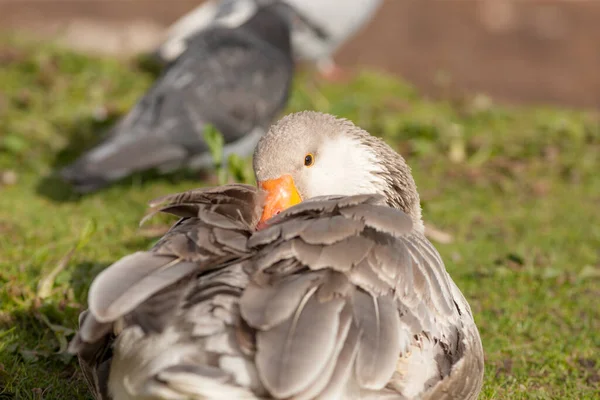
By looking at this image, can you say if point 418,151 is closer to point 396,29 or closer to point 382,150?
point 382,150

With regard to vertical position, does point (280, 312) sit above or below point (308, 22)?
above

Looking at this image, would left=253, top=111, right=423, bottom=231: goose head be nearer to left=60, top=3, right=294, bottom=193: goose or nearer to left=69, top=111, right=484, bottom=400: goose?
left=69, top=111, right=484, bottom=400: goose

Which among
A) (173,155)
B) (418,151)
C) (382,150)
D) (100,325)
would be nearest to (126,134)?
(173,155)

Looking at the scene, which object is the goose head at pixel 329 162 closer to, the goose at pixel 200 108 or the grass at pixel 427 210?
the grass at pixel 427 210

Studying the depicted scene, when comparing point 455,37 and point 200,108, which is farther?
point 455,37

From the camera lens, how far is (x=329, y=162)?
12.8ft

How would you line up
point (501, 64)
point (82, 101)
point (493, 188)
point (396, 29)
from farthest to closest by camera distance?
point (396, 29)
point (501, 64)
point (82, 101)
point (493, 188)

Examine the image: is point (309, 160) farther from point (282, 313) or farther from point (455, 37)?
point (455, 37)

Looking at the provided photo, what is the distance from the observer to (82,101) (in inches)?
328

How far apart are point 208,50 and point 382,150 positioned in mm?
3733

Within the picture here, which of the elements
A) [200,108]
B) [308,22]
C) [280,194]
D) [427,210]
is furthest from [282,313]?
[308,22]

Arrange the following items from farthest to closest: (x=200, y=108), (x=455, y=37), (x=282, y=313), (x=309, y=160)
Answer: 1. (x=455, y=37)
2. (x=200, y=108)
3. (x=309, y=160)
4. (x=282, y=313)

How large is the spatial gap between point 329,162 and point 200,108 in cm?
303

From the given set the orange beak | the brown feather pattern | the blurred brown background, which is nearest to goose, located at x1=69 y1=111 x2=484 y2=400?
the brown feather pattern
